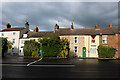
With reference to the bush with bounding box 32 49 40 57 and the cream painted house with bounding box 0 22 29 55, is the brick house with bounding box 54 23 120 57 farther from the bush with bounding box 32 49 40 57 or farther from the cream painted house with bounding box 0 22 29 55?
the cream painted house with bounding box 0 22 29 55

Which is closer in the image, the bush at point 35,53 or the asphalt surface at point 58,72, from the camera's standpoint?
the asphalt surface at point 58,72

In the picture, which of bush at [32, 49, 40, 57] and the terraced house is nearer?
bush at [32, 49, 40, 57]

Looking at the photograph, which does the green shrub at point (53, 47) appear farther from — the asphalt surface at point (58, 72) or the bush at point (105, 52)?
the asphalt surface at point (58, 72)

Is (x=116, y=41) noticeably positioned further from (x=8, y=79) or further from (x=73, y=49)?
(x=8, y=79)

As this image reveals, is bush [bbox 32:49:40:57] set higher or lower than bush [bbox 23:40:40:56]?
lower

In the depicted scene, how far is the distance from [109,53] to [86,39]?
705cm

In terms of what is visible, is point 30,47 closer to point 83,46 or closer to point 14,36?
point 14,36

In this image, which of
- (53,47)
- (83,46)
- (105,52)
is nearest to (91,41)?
(83,46)

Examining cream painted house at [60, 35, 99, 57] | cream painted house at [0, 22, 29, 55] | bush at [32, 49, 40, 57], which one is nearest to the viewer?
bush at [32, 49, 40, 57]

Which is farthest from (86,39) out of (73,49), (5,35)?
(5,35)

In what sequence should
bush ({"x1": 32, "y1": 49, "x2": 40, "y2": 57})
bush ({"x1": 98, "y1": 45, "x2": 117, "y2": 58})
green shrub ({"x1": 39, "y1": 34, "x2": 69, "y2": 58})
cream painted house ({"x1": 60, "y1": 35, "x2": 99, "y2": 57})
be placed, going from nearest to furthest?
bush ({"x1": 98, "y1": 45, "x2": 117, "y2": 58})
green shrub ({"x1": 39, "y1": 34, "x2": 69, "y2": 58})
bush ({"x1": 32, "y1": 49, "x2": 40, "y2": 57})
cream painted house ({"x1": 60, "y1": 35, "x2": 99, "y2": 57})

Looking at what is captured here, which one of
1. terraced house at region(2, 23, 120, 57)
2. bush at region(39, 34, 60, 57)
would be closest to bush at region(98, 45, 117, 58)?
terraced house at region(2, 23, 120, 57)

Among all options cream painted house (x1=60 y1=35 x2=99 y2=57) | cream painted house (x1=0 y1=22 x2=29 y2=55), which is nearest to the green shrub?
cream painted house (x1=60 y1=35 x2=99 y2=57)

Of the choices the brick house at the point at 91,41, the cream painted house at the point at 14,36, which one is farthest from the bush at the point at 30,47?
the brick house at the point at 91,41
